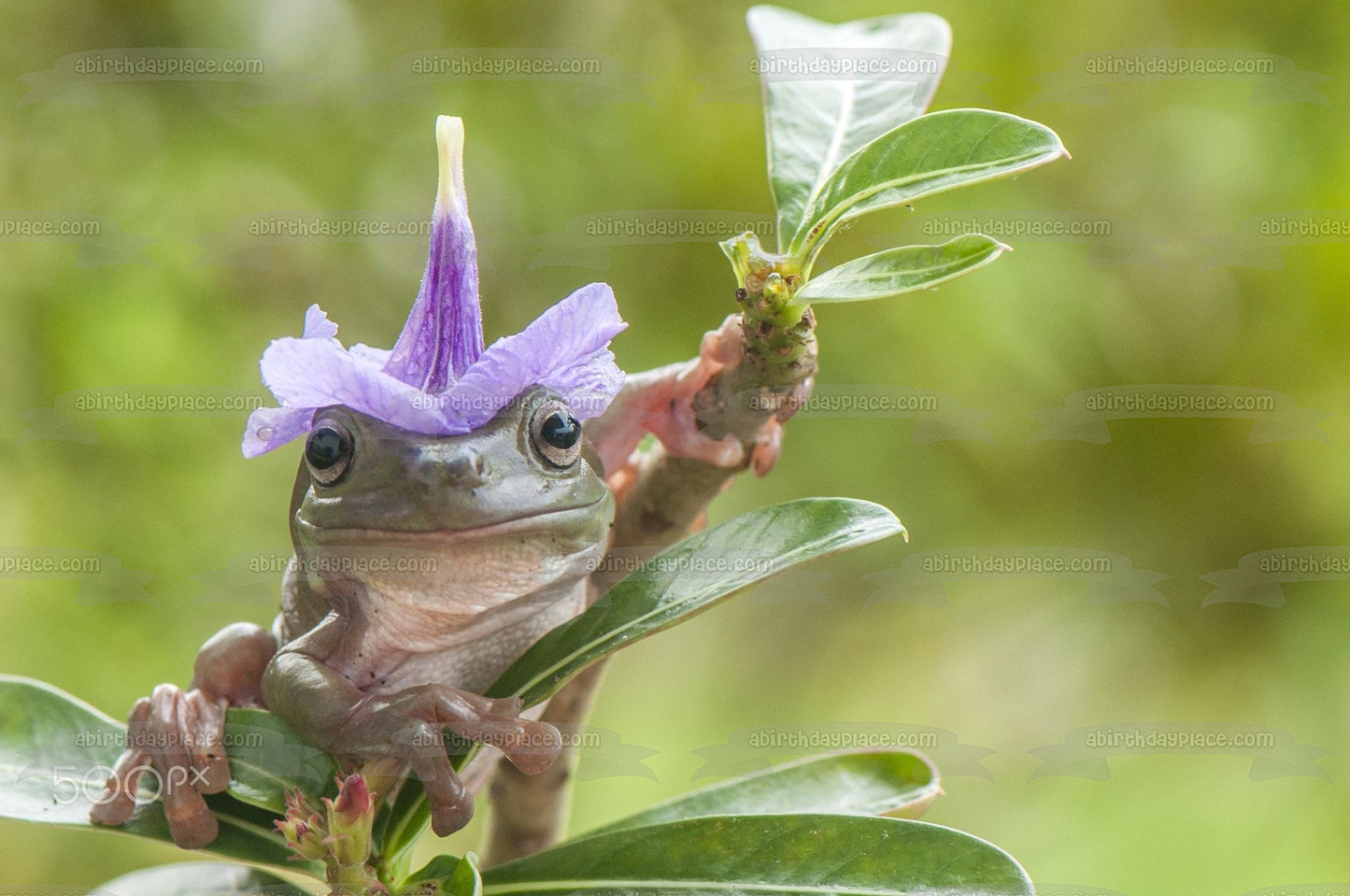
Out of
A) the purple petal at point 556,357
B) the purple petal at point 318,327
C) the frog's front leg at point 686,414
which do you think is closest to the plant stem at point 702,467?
the frog's front leg at point 686,414

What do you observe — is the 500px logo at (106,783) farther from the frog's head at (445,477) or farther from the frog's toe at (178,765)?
the frog's head at (445,477)

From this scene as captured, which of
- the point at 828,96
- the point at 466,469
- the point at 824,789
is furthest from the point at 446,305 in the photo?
the point at 824,789

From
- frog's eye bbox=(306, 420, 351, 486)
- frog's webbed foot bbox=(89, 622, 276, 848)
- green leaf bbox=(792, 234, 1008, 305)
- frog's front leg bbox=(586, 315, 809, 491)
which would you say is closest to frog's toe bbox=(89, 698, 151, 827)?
frog's webbed foot bbox=(89, 622, 276, 848)

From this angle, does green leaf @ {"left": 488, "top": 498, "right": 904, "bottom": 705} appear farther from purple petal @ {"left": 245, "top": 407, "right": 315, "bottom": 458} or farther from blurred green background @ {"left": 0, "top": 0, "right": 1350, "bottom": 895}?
blurred green background @ {"left": 0, "top": 0, "right": 1350, "bottom": 895}

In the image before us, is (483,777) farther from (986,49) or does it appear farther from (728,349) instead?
(986,49)

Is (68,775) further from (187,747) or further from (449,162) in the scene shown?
(449,162)

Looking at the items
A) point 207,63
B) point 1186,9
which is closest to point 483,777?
point 207,63
